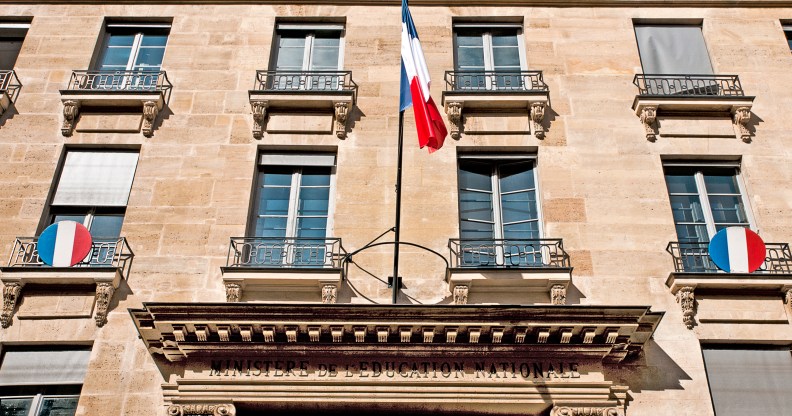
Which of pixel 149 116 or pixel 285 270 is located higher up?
pixel 149 116

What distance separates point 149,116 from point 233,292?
3977mm

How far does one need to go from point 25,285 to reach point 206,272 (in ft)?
8.57

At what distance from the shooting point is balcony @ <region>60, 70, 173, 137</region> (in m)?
13.8

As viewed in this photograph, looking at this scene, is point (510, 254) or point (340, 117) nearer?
point (510, 254)

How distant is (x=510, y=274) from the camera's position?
38.4 feet

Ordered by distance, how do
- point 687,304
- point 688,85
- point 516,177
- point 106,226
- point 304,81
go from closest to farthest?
point 687,304 → point 106,226 → point 516,177 → point 304,81 → point 688,85

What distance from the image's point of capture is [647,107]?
13664 millimetres

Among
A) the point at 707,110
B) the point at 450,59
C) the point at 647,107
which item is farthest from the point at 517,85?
the point at 707,110

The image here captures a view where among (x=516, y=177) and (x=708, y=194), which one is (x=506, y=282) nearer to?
(x=516, y=177)

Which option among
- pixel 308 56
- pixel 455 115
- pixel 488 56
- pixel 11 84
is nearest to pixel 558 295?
pixel 455 115

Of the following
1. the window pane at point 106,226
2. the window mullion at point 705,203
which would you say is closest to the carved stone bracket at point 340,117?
the window pane at point 106,226

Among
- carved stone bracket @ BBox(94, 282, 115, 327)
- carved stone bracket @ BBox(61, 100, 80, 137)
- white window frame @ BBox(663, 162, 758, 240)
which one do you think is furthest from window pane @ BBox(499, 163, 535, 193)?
carved stone bracket @ BBox(61, 100, 80, 137)

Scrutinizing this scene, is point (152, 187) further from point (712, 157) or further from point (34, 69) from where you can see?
point (712, 157)

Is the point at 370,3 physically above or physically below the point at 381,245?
above
